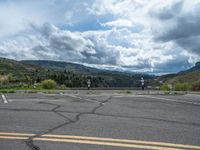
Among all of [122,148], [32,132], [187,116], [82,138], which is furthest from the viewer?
[187,116]

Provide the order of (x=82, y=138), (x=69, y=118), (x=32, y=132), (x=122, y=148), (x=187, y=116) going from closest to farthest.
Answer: (x=122, y=148) < (x=82, y=138) < (x=32, y=132) < (x=69, y=118) < (x=187, y=116)

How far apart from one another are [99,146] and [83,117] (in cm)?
400

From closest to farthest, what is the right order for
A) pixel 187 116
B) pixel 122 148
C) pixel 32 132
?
pixel 122 148 → pixel 32 132 → pixel 187 116

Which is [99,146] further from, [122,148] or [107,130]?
[107,130]

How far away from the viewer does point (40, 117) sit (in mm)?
11172

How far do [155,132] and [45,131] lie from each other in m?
2.47

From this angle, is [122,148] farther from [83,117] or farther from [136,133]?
[83,117]

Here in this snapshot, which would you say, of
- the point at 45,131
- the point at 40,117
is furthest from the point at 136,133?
the point at 40,117

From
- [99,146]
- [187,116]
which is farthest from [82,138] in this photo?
[187,116]

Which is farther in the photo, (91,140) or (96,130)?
(96,130)

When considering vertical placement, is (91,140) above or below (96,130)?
below

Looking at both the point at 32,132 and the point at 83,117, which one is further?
the point at 83,117

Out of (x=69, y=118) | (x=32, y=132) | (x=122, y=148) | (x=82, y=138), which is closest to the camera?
(x=122, y=148)

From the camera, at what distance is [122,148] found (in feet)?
23.4
